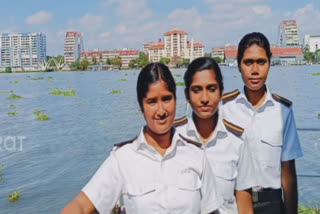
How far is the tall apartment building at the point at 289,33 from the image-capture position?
150500 mm

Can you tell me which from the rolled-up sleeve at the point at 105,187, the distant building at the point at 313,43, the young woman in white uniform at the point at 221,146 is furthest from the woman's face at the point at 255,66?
the distant building at the point at 313,43

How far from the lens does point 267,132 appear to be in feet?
7.88

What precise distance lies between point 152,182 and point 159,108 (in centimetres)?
32

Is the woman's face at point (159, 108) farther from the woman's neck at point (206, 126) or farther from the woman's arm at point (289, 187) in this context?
the woman's arm at point (289, 187)

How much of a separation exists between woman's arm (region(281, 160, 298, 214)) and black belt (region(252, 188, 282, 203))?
0.15 ft

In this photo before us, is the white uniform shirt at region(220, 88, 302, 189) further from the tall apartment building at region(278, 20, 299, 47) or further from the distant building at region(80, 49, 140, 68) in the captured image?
the tall apartment building at region(278, 20, 299, 47)

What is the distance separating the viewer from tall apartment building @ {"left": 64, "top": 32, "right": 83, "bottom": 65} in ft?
Answer: 542

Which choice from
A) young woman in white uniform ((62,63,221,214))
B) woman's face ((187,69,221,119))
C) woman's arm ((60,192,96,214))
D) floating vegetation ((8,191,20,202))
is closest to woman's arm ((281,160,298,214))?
woman's face ((187,69,221,119))

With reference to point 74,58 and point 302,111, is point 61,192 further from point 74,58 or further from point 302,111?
point 74,58

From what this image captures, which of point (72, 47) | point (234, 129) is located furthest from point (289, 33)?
point (234, 129)

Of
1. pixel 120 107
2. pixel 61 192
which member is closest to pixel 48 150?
pixel 61 192

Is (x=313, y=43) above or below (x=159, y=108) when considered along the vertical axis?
above

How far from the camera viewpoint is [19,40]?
168500 millimetres

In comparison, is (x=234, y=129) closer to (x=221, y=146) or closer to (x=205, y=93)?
(x=221, y=146)
